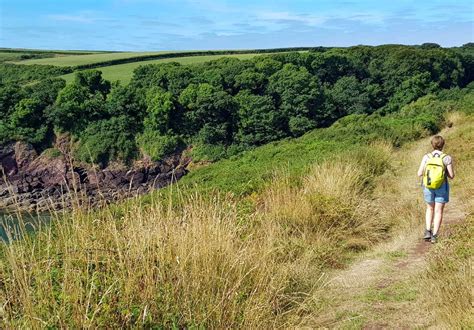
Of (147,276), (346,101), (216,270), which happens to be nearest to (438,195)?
(216,270)

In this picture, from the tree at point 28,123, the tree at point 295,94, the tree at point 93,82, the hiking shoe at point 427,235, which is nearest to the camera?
the hiking shoe at point 427,235

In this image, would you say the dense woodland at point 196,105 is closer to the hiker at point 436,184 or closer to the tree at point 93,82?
the tree at point 93,82

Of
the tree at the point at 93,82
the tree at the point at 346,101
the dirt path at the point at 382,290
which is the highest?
the dirt path at the point at 382,290

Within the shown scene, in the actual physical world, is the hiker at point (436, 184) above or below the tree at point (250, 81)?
above

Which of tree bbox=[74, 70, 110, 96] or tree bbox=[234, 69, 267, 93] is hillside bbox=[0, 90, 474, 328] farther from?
tree bbox=[74, 70, 110, 96]

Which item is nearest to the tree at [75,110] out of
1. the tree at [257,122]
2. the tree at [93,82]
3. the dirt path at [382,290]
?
the tree at [93,82]

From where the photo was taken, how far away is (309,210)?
7.00 metres

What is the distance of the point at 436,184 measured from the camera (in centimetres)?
667

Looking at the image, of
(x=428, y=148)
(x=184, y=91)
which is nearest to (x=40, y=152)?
(x=184, y=91)

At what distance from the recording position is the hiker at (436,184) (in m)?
6.64

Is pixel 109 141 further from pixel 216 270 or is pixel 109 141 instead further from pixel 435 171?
pixel 216 270

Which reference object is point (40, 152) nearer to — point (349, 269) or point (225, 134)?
point (225, 134)

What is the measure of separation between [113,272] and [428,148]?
45.8 feet

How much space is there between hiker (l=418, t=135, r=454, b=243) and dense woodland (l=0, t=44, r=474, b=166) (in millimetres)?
48554
